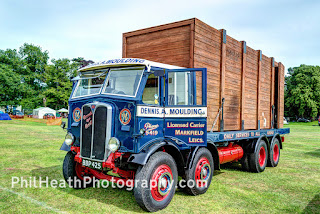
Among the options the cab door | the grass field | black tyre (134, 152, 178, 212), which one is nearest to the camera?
black tyre (134, 152, 178, 212)

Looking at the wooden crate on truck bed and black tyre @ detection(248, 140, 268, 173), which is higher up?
the wooden crate on truck bed

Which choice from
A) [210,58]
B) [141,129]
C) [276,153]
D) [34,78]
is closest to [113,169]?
[141,129]

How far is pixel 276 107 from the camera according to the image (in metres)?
10.9

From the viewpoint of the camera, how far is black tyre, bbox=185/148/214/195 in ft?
18.6

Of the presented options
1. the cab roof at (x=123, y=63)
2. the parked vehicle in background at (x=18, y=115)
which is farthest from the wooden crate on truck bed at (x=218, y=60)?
the parked vehicle in background at (x=18, y=115)

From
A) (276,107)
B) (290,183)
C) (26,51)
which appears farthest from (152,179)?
(26,51)

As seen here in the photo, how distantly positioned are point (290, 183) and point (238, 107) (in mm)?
2613

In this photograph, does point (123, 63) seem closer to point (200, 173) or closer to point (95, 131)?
point (95, 131)

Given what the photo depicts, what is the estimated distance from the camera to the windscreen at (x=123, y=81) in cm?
515

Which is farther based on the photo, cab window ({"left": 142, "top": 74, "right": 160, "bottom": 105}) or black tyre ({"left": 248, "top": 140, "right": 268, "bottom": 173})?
black tyre ({"left": 248, "top": 140, "right": 268, "bottom": 173})

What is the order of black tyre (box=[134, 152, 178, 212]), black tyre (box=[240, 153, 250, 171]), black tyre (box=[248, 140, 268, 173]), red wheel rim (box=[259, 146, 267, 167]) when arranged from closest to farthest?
black tyre (box=[134, 152, 178, 212]) → black tyre (box=[248, 140, 268, 173]) → black tyre (box=[240, 153, 250, 171]) → red wheel rim (box=[259, 146, 267, 167])

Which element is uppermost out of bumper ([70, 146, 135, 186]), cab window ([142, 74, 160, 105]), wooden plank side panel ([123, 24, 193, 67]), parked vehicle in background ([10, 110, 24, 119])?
wooden plank side panel ([123, 24, 193, 67])

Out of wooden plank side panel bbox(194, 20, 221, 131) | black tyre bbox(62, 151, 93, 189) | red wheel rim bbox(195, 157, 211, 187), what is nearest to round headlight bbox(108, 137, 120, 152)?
black tyre bbox(62, 151, 93, 189)

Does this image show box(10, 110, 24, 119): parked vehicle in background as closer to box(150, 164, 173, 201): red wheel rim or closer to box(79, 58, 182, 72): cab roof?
box(79, 58, 182, 72): cab roof
